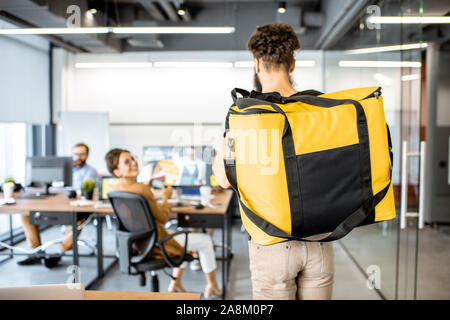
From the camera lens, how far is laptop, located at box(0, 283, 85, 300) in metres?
0.80

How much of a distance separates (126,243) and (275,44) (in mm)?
1933

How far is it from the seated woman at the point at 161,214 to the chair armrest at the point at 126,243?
0.16 metres

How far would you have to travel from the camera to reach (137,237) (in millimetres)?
2617

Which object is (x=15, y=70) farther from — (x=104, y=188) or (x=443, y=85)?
(x=443, y=85)

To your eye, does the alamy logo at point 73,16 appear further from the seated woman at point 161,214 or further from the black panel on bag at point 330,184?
the black panel on bag at point 330,184

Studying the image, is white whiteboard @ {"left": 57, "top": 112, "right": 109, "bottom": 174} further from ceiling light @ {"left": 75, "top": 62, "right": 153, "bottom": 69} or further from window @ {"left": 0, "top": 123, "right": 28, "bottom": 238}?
window @ {"left": 0, "top": 123, "right": 28, "bottom": 238}

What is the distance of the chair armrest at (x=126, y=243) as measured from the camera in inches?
103

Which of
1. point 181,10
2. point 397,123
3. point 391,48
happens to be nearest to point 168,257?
point 181,10

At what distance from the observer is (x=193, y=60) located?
7.00ft

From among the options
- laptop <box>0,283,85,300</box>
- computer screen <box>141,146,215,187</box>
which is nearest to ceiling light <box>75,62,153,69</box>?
computer screen <box>141,146,215,187</box>

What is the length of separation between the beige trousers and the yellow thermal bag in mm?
230

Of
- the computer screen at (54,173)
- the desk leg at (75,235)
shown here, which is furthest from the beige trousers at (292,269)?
the computer screen at (54,173)
